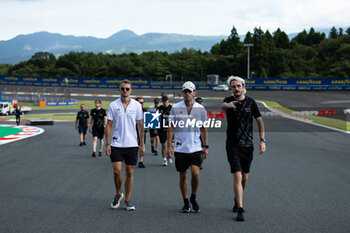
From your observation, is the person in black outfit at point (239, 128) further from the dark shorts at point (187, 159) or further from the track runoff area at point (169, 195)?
the track runoff area at point (169, 195)

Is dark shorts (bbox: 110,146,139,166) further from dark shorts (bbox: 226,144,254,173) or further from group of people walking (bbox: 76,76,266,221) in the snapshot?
dark shorts (bbox: 226,144,254,173)

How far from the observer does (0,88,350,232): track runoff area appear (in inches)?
195

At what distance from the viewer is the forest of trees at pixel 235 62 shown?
101 metres

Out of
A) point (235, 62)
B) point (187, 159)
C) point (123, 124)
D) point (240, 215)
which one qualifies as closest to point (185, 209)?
point (187, 159)

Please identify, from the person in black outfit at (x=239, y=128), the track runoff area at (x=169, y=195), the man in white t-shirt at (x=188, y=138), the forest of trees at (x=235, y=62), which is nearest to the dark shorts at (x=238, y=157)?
the person in black outfit at (x=239, y=128)

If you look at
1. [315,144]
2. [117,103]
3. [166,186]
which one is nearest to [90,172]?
[166,186]

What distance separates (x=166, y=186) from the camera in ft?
24.0

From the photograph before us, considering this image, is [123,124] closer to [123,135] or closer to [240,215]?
[123,135]

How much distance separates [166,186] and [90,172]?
234cm

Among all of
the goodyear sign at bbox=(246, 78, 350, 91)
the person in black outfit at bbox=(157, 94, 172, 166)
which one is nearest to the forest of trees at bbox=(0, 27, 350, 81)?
the goodyear sign at bbox=(246, 78, 350, 91)

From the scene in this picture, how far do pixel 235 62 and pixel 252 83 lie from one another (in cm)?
5615

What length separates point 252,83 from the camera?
56.5 m

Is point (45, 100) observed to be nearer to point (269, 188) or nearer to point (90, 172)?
point (90, 172)

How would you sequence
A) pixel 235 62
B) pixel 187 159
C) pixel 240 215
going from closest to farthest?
pixel 240 215
pixel 187 159
pixel 235 62
